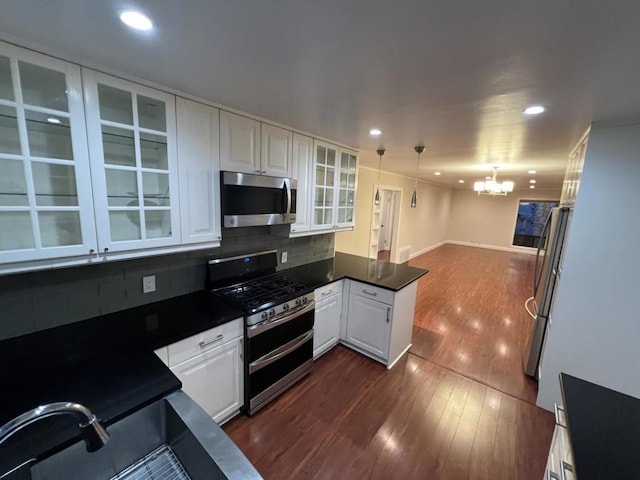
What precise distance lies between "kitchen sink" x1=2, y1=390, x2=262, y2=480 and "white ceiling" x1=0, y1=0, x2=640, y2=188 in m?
1.47

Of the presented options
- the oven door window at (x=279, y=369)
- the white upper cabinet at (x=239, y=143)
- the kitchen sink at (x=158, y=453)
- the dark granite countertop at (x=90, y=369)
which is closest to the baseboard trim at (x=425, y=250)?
the oven door window at (x=279, y=369)

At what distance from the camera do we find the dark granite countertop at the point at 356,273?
271 centimetres

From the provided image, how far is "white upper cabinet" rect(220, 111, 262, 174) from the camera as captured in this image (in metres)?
1.98

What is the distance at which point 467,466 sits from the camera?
1.80 meters

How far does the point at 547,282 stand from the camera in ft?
8.54

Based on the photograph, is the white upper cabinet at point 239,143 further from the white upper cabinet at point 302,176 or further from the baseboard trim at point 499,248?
the baseboard trim at point 499,248

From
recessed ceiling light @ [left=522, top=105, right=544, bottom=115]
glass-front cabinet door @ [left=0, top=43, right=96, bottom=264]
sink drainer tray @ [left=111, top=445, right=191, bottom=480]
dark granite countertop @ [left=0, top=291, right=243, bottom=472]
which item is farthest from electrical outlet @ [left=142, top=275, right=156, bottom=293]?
recessed ceiling light @ [left=522, top=105, right=544, bottom=115]

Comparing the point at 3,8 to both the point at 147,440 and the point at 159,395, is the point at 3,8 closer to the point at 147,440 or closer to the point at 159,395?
the point at 159,395

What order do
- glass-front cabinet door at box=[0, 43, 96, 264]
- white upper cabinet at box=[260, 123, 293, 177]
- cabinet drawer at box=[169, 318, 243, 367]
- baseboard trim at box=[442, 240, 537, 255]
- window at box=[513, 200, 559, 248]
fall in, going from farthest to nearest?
baseboard trim at box=[442, 240, 537, 255]
window at box=[513, 200, 559, 248]
white upper cabinet at box=[260, 123, 293, 177]
cabinet drawer at box=[169, 318, 243, 367]
glass-front cabinet door at box=[0, 43, 96, 264]

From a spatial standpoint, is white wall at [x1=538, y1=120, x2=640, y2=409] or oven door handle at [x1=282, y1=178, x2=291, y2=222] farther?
oven door handle at [x1=282, y1=178, x2=291, y2=222]

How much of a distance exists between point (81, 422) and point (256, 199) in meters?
1.68

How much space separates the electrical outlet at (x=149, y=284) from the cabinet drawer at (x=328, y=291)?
4.38 ft

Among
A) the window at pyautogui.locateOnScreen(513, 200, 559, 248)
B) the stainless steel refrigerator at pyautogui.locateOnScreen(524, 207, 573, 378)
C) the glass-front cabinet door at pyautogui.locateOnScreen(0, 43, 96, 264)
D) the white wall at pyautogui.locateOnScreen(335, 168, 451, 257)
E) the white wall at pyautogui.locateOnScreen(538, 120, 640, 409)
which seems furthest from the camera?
the window at pyautogui.locateOnScreen(513, 200, 559, 248)

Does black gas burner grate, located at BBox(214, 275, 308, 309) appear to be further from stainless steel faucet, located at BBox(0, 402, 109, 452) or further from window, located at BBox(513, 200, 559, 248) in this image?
window, located at BBox(513, 200, 559, 248)
